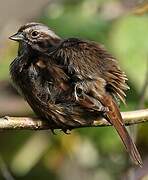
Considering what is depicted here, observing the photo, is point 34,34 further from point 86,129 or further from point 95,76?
point 86,129

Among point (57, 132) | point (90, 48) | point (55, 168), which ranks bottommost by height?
point (55, 168)

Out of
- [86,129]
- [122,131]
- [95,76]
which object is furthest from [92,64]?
[86,129]

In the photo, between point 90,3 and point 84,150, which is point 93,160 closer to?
point 84,150

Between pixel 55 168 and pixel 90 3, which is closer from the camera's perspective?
pixel 90 3

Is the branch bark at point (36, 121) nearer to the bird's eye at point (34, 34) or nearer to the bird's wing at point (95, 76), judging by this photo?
the bird's wing at point (95, 76)

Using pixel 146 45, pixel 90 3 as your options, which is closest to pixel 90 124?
pixel 146 45
